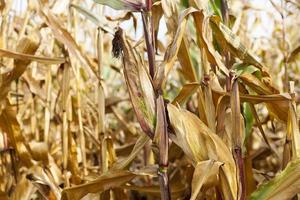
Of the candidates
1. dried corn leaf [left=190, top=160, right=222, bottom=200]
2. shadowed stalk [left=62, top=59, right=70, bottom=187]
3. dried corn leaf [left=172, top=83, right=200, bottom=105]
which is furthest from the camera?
shadowed stalk [left=62, top=59, right=70, bottom=187]

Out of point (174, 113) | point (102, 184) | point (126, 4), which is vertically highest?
point (126, 4)

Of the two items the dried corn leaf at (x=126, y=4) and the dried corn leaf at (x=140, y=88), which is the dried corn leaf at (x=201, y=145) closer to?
the dried corn leaf at (x=140, y=88)

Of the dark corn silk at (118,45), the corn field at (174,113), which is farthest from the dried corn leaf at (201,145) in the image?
the dark corn silk at (118,45)

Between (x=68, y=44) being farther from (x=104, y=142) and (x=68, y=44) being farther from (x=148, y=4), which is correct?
(x=148, y=4)

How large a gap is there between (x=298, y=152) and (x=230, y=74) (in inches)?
6.1

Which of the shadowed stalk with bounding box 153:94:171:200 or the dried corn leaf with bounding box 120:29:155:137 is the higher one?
the dried corn leaf with bounding box 120:29:155:137

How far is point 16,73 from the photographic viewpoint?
1086 mm

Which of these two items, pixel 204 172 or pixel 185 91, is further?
pixel 185 91

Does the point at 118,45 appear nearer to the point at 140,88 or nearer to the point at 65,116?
the point at 140,88

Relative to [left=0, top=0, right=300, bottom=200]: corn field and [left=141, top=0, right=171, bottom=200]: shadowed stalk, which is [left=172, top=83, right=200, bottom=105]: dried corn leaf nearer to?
Answer: [left=0, top=0, right=300, bottom=200]: corn field

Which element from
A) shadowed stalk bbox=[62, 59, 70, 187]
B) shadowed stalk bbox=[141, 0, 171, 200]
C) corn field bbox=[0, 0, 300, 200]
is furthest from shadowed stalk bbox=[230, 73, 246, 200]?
shadowed stalk bbox=[62, 59, 70, 187]

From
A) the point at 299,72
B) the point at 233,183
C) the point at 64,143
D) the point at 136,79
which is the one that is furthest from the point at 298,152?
the point at 299,72

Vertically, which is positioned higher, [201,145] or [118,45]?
[118,45]

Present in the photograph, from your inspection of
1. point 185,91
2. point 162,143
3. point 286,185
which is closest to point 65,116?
point 185,91
